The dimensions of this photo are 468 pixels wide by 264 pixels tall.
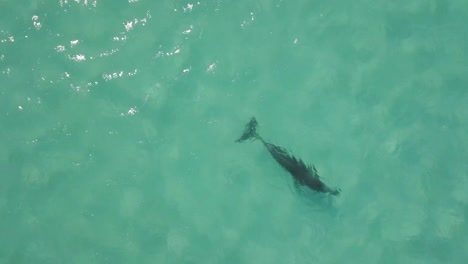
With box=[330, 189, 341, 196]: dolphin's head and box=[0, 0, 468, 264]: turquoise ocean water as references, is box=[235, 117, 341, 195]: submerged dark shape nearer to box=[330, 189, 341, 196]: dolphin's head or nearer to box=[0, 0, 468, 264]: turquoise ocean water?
box=[330, 189, 341, 196]: dolphin's head

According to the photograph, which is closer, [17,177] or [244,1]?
[17,177]

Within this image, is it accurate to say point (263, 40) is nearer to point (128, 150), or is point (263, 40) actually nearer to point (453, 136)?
point (128, 150)

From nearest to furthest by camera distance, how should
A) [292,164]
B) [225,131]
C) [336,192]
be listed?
[292,164] → [225,131] → [336,192]

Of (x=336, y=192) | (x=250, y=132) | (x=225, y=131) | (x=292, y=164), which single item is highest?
(x=225, y=131)

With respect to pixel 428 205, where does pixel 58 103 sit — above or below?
above

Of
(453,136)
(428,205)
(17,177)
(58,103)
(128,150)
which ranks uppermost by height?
(58,103)

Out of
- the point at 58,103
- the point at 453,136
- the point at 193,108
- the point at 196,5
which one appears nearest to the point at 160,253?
the point at 193,108

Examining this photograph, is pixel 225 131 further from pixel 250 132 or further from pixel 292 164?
pixel 292 164

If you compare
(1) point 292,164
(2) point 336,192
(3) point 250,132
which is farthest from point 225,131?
(2) point 336,192
